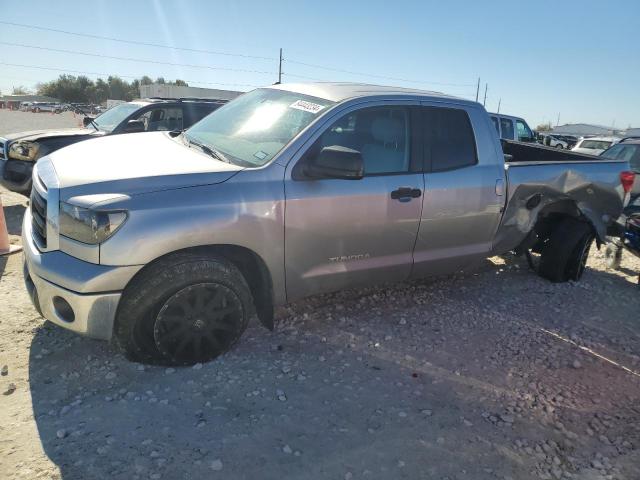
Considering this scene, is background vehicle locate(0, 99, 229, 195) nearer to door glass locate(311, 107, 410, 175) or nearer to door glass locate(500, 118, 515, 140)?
door glass locate(311, 107, 410, 175)

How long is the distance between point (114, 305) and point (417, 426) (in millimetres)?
1938

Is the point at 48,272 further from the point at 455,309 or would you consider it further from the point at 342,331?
the point at 455,309

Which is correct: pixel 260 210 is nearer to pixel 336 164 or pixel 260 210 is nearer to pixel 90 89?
pixel 336 164

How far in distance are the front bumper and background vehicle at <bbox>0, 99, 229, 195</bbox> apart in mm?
4541

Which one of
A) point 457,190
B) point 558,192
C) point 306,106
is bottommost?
point 558,192

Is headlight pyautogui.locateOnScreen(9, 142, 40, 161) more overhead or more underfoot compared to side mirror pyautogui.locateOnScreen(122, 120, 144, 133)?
more underfoot

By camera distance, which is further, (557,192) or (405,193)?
(557,192)

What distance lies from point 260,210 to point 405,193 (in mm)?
1218

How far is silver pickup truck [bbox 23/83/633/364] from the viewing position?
111 inches

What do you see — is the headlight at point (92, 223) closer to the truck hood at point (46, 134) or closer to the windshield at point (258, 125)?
the windshield at point (258, 125)

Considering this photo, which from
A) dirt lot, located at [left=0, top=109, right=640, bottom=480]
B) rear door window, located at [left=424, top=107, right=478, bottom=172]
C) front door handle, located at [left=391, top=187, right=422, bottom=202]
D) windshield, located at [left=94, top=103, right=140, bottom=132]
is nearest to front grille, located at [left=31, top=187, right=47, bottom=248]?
dirt lot, located at [left=0, top=109, right=640, bottom=480]

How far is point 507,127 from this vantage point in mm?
13406

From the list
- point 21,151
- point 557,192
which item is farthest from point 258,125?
point 21,151

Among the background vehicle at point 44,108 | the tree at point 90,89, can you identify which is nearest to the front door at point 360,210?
the background vehicle at point 44,108
